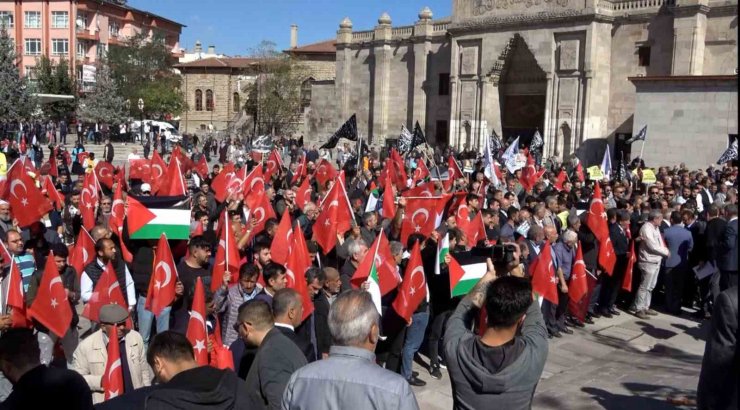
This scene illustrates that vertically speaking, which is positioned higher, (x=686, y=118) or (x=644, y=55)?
(x=644, y=55)

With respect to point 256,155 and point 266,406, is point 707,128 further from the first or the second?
point 266,406

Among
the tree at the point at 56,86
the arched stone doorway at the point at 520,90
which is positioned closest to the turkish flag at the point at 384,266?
the arched stone doorway at the point at 520,90

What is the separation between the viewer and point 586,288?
33.1ft

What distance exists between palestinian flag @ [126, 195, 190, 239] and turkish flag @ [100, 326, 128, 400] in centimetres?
338

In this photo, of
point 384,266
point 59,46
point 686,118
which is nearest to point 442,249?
point 384,266

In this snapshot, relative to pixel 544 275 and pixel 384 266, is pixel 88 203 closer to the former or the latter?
pixel 384 266

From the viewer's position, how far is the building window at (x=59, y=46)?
7000 cm

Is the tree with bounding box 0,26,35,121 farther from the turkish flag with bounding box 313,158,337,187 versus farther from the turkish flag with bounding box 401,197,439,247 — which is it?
the turkish flag with bounding box 401,197,439,247

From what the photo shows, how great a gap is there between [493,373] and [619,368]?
5.69 m

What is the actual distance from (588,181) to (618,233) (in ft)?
26.9

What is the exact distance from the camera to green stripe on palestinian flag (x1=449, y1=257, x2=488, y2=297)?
7.36 m

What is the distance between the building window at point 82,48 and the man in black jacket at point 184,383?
243 ft

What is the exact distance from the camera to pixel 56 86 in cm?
5491

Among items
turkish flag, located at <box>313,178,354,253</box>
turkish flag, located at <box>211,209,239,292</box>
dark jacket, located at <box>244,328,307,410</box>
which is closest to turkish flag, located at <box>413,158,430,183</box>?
turkish flag, located at <box>313,178,354,253</box>
